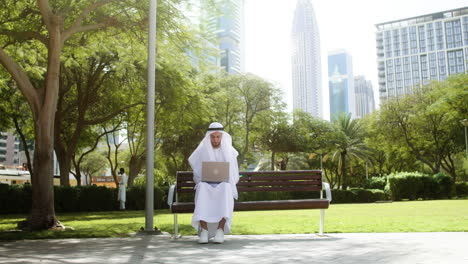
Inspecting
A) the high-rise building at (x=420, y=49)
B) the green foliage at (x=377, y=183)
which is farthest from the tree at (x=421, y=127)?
the high-rise building at (x=420, y=49)

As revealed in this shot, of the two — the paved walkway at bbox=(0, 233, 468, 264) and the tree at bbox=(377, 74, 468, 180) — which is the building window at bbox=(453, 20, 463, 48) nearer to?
the tree at bbox=(377, 74, 468, 180)

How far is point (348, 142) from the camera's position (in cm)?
5041

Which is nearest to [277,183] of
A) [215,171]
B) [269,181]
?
[269,181]

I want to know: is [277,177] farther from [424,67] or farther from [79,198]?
[424,67]

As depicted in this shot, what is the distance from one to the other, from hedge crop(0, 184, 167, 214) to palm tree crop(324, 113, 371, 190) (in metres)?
32.1

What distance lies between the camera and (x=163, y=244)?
646cm

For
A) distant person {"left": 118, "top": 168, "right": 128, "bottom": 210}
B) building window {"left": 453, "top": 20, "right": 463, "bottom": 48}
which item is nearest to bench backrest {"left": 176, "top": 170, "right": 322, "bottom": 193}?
distant person {"left": 118, "top": 168, "right": 128, "bottom": 210}

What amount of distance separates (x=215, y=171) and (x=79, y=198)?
14.7 meters

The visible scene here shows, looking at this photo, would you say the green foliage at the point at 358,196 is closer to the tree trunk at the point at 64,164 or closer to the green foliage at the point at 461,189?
the green foliage at the point at 461,189

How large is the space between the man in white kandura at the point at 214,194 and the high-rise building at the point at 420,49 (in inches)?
6266

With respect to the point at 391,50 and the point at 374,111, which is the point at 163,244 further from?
the point at 391,50

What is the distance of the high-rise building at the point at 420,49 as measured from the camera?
159 m

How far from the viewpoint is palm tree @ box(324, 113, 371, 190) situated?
164 feet

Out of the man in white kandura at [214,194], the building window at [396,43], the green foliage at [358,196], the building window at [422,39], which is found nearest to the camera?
the man in white kandura at [214,194]
